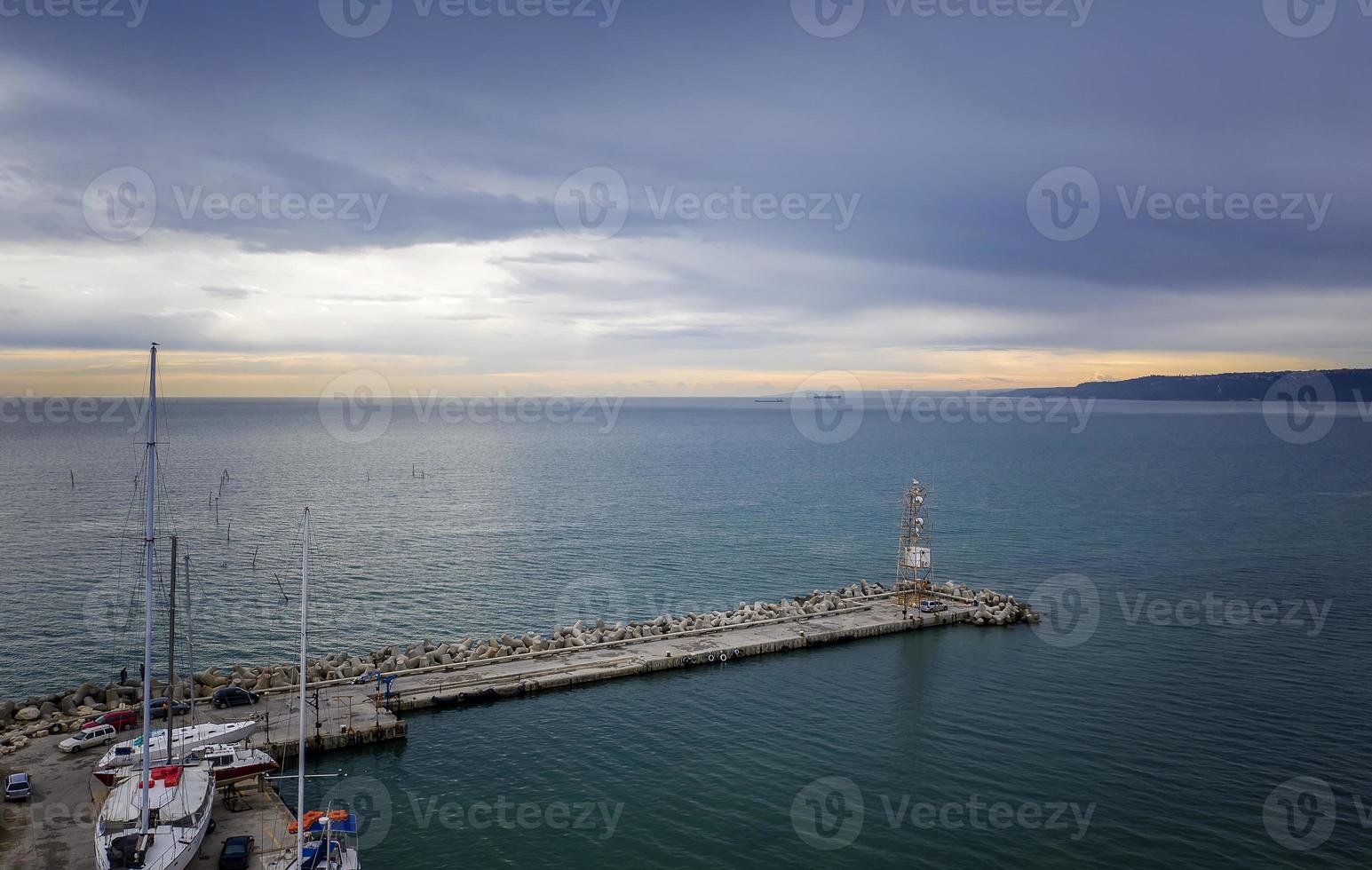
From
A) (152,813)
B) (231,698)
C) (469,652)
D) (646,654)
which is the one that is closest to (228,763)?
(152,813)

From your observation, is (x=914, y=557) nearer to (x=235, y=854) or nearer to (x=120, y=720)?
(x=235, y=854)

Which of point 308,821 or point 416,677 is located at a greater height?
point 416,677

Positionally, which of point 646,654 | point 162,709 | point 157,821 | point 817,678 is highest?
point 157,821

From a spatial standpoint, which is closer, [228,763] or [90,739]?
[228,763]

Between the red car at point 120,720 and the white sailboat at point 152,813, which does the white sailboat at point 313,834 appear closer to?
the white sailboat at point 152,813

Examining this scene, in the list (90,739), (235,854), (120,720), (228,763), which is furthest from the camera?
(120,720)

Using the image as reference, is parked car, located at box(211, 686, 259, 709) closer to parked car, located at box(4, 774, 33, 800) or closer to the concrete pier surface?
the concrete pier surface

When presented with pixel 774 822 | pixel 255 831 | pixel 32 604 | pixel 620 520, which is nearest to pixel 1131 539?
pixel 620 520

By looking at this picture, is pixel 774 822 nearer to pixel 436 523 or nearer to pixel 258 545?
pixel 258 545

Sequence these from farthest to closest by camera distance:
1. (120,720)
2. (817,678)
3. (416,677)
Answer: (817,678) < (416,677) < (120,720)
